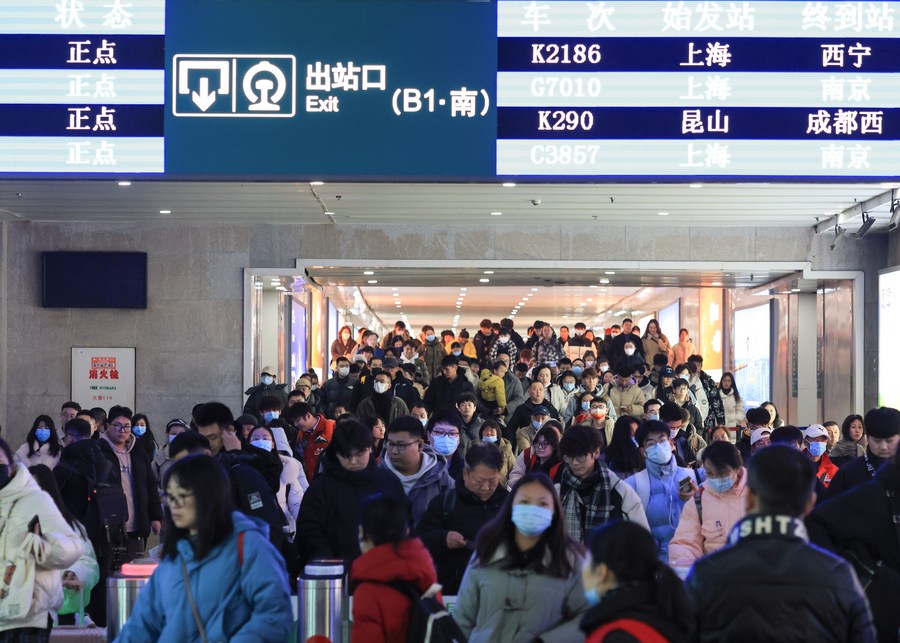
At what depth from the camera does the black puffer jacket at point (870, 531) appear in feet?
15.7

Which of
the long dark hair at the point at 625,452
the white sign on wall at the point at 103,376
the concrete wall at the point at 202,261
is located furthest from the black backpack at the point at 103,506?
the white sign on wall at the point at 103,376

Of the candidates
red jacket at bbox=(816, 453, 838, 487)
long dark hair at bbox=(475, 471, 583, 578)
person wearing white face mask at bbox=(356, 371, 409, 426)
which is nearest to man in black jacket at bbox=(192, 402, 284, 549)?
long dark hair at bbox=(475, 471, 583, 578)

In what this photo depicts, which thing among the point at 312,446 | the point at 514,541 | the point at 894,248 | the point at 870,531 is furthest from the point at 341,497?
the point at 894,248

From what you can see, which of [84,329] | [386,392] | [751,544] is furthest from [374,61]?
[84,329]

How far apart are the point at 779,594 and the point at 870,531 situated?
61.7 inches

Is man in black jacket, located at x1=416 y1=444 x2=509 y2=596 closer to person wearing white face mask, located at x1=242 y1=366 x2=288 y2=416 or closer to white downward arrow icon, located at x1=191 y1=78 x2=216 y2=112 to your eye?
white downward arrow icon, located at x1=191 y1=78 x2=216 y2=112

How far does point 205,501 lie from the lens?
4.16 meters

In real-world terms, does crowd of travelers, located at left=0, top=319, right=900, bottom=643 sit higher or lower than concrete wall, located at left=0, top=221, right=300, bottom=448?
lower

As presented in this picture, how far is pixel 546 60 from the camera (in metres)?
8.48

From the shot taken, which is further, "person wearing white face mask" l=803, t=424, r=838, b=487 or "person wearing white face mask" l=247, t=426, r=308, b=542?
"person wearing white face mask" l=803, t=424, r=838, b=487

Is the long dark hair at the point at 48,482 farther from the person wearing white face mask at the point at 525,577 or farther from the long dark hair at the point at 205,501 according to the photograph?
the person wearing white face mask at the point at 525,577

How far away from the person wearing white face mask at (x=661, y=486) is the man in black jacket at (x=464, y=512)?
62.7 inches

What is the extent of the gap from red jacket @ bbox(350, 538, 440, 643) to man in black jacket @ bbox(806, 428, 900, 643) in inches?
60.8

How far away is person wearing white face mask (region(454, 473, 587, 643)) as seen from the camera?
4.62 m
